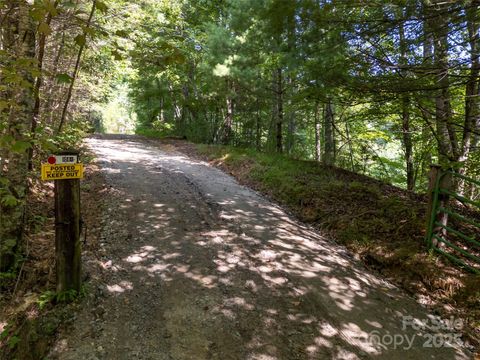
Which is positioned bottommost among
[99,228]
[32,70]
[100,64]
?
[99,228]

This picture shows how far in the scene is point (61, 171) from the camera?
344cm

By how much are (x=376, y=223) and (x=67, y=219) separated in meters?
5.06

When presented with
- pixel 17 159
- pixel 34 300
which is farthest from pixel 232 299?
pixel 17 159

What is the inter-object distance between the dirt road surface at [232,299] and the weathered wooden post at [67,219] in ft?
1.31

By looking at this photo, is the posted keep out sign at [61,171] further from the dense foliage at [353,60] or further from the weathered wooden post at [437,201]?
the weathered wooden post at [437,201]

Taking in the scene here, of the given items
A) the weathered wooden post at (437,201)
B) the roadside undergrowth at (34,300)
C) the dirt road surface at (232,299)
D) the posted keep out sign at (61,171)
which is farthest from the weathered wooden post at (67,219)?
the weathered wooden post at (437,201)

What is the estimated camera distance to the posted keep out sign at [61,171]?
10.9 ft

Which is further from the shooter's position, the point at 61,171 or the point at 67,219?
the point at 67,219

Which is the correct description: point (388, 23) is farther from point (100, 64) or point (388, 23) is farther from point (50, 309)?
point (100, 64)

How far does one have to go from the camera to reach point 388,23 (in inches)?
196

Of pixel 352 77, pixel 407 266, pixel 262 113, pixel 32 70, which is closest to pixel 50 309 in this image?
pixel 32 70

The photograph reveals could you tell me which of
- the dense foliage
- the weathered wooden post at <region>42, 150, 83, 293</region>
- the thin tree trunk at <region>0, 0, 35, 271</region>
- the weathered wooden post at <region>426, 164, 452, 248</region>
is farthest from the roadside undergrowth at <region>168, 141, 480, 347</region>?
the thin tree trunk at <region>0, 0, 35, 271</region>

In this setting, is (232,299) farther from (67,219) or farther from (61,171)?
(61,171)

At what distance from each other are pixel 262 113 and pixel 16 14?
13.6m
